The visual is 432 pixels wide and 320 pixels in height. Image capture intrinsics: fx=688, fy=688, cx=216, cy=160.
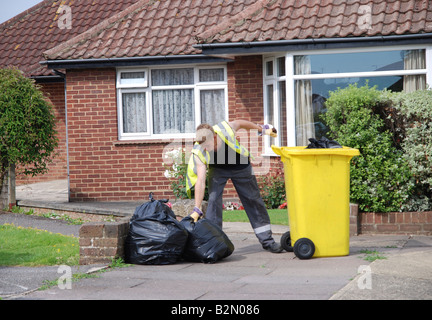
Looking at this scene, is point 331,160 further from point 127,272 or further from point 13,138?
point 13,138

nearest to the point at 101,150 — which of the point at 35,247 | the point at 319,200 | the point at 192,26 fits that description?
the point at 192,26

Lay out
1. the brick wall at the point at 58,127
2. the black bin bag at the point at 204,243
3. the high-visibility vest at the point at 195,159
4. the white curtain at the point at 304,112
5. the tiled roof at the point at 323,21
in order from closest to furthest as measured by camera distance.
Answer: the black bin bag at the point at 204,243 < the high-visibility vest at the point at 195,159 < the tiled roof at the point at 323,21 < the white curtain at the point at 304,112 < the brick wall at the point at 58,127

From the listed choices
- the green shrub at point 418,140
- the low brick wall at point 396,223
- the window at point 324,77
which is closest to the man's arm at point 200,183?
the low brick wall at point 396,223

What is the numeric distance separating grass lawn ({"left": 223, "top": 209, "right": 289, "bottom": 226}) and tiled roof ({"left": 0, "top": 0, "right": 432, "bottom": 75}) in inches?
114

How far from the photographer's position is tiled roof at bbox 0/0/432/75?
1152 cm

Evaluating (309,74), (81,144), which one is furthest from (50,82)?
(309,74)

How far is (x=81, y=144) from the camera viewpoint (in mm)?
13555

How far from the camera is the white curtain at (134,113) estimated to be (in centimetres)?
1362

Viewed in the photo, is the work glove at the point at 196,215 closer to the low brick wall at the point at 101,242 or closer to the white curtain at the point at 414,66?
the low brick wall at the point at 101,242

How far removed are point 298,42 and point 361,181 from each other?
3157 millimetres

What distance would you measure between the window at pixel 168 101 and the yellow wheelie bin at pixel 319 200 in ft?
19.6

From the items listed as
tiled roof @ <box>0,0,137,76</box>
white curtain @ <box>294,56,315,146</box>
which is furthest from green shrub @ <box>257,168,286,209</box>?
tiled roof @ <box>0,0,137,76</box>
